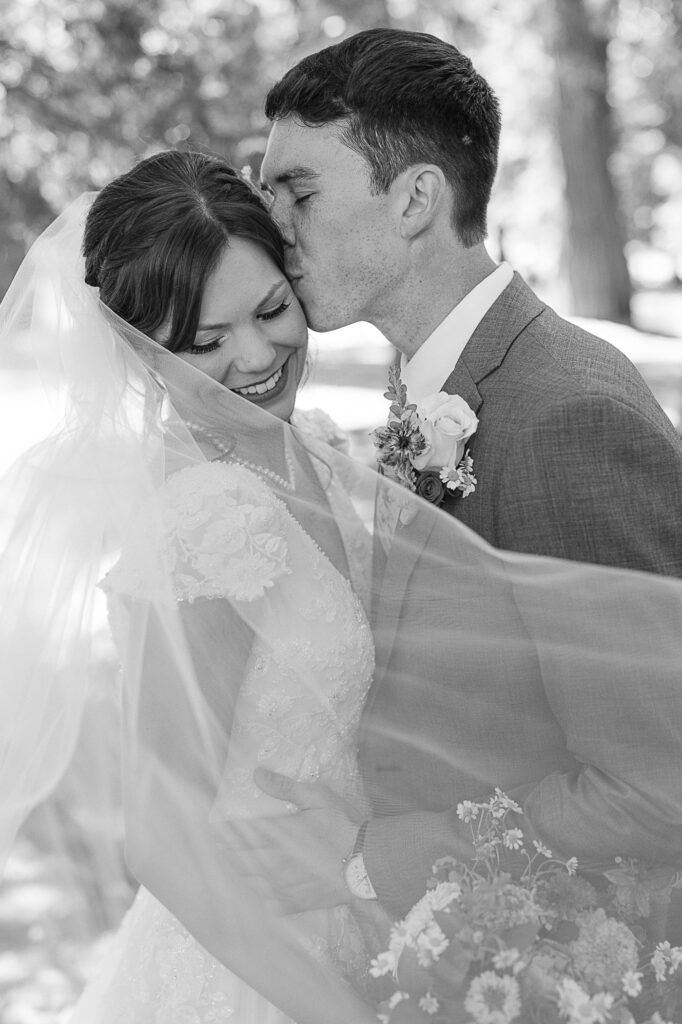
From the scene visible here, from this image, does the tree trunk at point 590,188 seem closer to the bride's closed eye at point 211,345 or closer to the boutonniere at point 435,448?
the bride's closed eye at point 211,345

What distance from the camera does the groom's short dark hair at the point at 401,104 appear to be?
2346 mm

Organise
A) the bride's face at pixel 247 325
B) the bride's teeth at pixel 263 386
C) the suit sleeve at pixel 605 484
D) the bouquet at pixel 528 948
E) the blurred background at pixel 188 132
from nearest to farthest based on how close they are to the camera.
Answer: the bouquet at pixel 528 948, the suit sleeve at pixel 605 484, the bride's face at pixel 247 325, the bride's teeth at pixel 263 386, the blurred background at pixel 188 132

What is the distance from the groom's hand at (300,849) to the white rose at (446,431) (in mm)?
703

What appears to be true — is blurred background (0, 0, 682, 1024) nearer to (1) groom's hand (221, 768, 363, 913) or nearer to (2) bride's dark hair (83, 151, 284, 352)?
(2) bride's dark hair (83, 151, 284, 352)

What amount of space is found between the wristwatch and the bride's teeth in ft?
3.31

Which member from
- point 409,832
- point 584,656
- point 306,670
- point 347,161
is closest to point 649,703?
point 584,656

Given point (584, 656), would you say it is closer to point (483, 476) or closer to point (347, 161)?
point (483, 476)

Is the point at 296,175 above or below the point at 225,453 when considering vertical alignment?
above

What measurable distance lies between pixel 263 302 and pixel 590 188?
37.6ft

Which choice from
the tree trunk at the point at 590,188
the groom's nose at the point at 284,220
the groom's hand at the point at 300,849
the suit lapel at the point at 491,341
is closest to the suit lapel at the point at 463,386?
the suit lapel at the point at 491,341

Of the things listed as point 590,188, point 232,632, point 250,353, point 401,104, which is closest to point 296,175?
point 401,104

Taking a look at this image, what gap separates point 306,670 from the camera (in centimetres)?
215

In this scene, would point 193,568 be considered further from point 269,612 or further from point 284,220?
point 284,220

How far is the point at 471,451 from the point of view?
2111 mm
